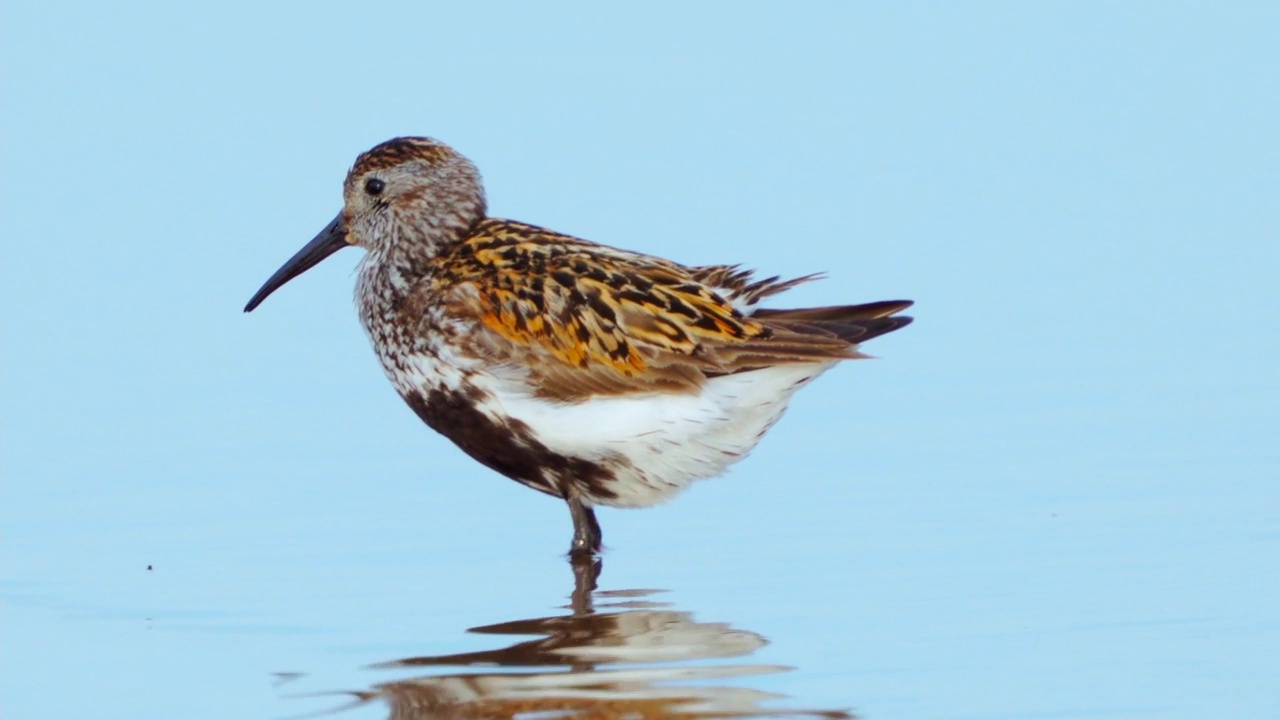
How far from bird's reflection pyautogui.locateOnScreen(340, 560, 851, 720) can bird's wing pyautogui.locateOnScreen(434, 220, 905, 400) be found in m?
1.12

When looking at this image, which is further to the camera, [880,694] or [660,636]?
[660,636]

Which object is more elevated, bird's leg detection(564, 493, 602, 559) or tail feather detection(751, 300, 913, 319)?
tail feather detection(751, 300, 913, 319)

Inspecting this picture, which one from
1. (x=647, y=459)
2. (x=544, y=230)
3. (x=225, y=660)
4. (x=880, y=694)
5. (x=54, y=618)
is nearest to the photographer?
(x=880, y=694)

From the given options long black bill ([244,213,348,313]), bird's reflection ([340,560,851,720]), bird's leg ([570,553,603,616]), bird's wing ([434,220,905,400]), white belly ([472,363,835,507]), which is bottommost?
bird's reflection ([340,560,851,720])

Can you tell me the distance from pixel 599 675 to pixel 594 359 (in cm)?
198

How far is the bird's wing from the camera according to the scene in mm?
9648

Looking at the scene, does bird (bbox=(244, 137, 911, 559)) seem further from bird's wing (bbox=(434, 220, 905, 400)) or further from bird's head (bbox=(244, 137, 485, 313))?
bird's head (bbox=(244, 137, 485, 313))

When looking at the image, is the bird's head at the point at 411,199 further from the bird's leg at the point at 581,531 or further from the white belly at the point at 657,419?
the bird's leg at the point at 581,531

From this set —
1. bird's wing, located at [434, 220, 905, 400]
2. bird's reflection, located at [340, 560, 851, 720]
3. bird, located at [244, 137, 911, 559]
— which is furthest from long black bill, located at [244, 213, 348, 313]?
bird's reflection, located at [340, 560, 851, 720]

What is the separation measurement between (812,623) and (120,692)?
2.66m

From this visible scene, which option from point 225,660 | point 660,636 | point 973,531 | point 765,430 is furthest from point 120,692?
point 973,531

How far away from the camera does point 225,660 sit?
8.43 meters

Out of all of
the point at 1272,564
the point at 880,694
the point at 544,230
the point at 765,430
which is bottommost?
the point at 880,694

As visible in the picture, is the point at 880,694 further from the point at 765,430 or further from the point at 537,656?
the point at 765,430
